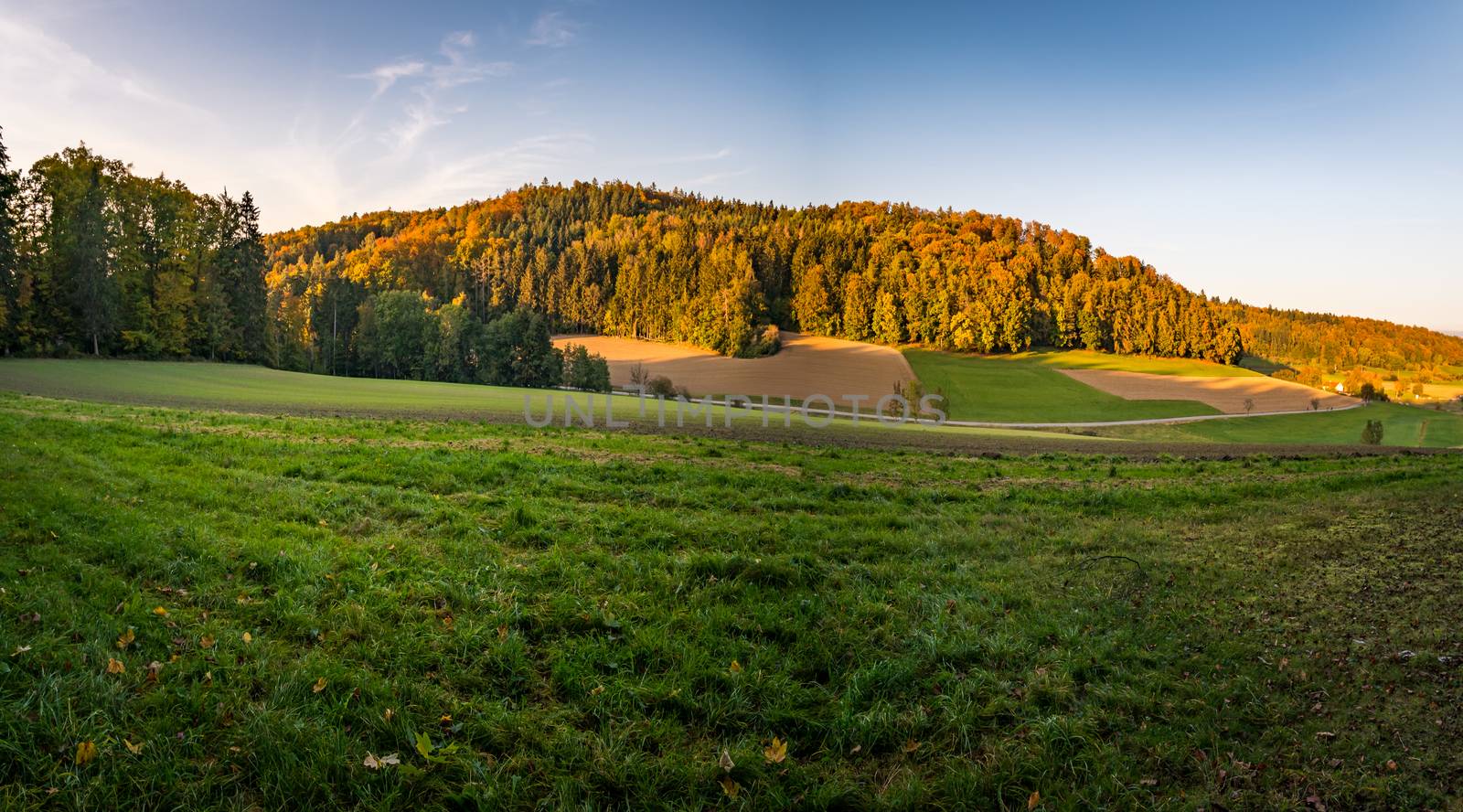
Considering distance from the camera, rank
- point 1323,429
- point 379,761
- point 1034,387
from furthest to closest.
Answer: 1. point 1034,387
2. point 1323,429
3. point 379,761

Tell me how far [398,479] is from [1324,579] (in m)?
11.9

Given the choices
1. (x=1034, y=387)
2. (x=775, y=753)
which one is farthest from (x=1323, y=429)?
(x=775, y=753)

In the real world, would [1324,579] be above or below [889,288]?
below

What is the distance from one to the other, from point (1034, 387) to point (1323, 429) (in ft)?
84.5

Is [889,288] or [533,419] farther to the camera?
[889,288]

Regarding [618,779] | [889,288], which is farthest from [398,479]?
[889,288]

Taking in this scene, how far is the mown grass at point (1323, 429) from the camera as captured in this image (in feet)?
164

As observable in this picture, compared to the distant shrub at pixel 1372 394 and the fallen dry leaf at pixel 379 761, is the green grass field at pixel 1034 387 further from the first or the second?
the fallen dry leaf at pixel 379 761

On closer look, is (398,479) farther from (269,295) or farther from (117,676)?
(269,295)

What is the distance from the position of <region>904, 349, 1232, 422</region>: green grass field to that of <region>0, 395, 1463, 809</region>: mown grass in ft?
181

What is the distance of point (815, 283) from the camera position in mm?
100500

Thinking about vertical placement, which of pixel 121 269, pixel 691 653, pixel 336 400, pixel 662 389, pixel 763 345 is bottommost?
pixel 691 653

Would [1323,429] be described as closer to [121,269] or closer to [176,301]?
[176,301]

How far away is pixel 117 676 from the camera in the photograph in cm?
453
